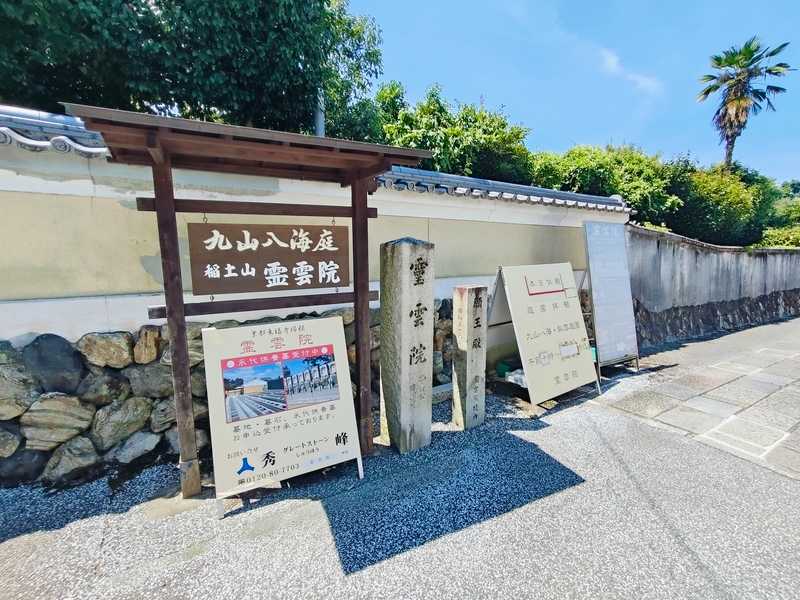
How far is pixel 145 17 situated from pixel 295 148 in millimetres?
6350

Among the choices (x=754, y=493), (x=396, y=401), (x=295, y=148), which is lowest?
(x=754, y=493)

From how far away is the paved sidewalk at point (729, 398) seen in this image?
4.17 m

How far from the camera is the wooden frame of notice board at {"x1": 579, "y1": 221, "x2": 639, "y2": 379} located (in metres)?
6.28

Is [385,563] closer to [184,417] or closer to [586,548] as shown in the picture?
[586,548]

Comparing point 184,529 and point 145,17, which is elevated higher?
point 145,17

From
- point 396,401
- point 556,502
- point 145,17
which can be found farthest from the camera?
point 145,17

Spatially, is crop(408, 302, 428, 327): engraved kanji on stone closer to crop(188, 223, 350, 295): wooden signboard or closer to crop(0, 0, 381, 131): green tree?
crop(188, 223, 350, 295): wooden signboard

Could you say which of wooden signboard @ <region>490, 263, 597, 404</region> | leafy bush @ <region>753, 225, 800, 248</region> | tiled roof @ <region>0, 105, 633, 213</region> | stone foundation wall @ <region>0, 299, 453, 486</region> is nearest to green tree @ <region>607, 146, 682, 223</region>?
tiled roof @ <region>0, 105, 633, 213</region>

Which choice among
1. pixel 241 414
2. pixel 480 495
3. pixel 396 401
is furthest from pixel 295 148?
pixel 480 495

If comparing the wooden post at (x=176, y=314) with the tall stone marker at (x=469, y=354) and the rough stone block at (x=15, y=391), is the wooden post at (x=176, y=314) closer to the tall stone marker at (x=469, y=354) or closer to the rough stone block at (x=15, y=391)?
the rough stone block at (x=15, y=391)

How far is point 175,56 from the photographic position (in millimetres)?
6691

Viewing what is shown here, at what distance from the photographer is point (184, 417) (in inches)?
128

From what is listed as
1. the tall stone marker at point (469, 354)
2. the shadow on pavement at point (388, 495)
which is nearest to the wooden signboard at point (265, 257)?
the tall stone marker at point (469, 354)

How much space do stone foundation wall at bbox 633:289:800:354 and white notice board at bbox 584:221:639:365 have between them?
79.5 inches
